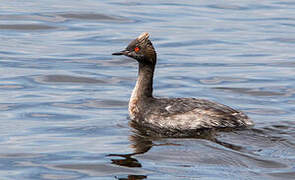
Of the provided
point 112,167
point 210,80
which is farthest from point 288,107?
point 112,167

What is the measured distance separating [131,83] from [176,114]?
12.8 feet

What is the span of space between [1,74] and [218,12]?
10.5 metres

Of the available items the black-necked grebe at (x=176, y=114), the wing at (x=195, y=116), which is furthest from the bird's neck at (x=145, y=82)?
the wing at (x=195, y=116)

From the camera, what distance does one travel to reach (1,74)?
49.3ft

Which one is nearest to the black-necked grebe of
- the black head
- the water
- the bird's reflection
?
the black head

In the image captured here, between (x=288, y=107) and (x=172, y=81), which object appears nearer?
(x=288, y=107)

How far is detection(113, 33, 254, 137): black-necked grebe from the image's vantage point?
10.9 metres

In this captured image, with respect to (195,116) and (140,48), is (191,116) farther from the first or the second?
(140,48)

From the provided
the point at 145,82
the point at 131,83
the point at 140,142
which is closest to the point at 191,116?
the point at 140,142

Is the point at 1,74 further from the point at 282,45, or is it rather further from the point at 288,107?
the point at 282,45

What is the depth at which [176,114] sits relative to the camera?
434 inches

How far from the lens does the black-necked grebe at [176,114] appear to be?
10.9 m

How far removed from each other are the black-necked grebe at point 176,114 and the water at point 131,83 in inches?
8.9

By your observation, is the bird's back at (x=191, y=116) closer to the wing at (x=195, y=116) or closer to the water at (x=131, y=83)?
the wing at (x=195, y=116)
